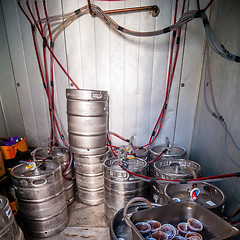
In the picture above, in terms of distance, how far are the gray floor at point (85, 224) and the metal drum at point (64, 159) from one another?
142 mm

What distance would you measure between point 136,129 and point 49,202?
118 centimetres

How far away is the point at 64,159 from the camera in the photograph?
158 centimetres

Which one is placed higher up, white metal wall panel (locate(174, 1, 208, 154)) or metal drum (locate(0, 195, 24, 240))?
white metal wall panel (locate(174, 1, 208, 154))

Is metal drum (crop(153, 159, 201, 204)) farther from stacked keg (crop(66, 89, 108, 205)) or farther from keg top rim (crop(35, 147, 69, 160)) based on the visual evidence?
keg top rim (crop(35, 147, 69, 160))

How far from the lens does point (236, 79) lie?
1013 millimetres

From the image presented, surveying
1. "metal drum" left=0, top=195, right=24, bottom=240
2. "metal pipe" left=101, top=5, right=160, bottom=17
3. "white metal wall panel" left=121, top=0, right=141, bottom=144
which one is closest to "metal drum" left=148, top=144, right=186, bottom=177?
"white metal wall panel" left=121, top=0, right=141, bottom=144

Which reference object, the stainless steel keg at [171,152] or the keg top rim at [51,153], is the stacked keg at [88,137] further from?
the stainless steel keg at [171,152]

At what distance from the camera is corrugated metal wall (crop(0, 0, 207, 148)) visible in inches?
60.7

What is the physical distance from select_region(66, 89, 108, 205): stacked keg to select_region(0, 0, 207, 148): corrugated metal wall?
367 millimetres

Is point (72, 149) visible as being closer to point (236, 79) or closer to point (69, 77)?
point (69, 77)

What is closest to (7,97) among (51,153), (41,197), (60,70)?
(60,70)

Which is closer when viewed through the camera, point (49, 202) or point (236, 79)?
point (236, 79)

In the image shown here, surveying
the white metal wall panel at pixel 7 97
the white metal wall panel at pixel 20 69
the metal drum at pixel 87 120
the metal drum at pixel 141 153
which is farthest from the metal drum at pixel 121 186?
the white metal wall panel at pixel 7 97

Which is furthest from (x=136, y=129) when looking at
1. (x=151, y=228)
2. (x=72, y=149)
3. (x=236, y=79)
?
(x=151, y=228)
